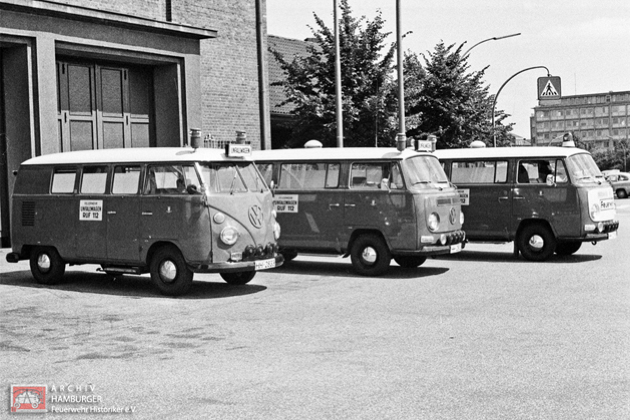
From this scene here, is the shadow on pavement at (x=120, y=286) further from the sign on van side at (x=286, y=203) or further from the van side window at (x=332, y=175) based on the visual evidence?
the van side window at (x=332, y=175)

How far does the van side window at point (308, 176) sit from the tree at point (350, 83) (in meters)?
11.6

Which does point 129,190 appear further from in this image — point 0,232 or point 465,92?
point 465,92

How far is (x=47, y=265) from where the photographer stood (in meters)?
13.5

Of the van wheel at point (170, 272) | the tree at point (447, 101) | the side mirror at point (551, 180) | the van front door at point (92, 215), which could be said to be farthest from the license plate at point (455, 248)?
the tree at point (447, 101)

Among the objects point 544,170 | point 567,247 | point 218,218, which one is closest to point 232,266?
point 218,218

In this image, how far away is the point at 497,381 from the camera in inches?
264

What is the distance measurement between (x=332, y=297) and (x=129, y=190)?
3.39 m

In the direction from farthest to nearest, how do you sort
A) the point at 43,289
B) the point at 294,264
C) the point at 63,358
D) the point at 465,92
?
the point at 465,92 < the point at 294,264 < the point at 43,289 < the point at 63,358

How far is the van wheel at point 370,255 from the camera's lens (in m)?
14.4

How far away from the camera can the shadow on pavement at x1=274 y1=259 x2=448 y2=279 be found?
1448 centimetres

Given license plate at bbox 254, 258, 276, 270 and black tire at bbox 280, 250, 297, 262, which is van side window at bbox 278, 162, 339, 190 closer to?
black tire at bbox 280, 250, 297, 262

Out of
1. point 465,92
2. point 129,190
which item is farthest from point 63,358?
point 465,92

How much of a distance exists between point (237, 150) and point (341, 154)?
10.3 feet

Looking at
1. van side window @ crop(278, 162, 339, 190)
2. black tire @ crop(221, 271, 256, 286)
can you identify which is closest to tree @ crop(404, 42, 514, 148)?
van side window @ crop(278, 162, 339, 190)
